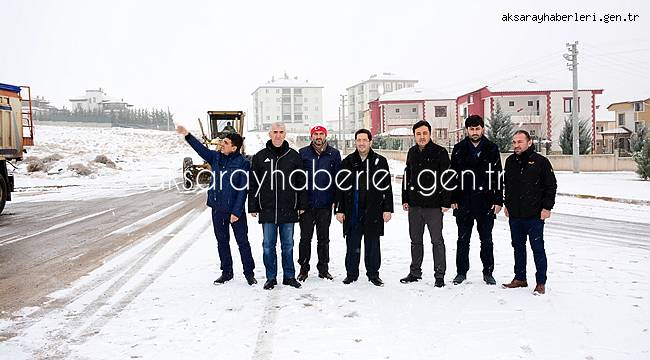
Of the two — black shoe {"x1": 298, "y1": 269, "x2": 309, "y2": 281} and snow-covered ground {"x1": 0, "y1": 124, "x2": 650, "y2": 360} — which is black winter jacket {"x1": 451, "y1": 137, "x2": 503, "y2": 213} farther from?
black shoe {"x1": 298, "y1": 269, "x2": 309, "y2": 281}

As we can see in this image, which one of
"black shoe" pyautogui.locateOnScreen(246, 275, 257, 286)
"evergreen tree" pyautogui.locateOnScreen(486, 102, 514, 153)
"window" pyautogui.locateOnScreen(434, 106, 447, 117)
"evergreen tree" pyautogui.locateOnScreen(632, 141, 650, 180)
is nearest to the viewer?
"black shoe" pyautogui.locateOnScreen(246, 275, 257, 286)

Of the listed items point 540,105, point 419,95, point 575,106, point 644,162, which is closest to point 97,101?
point 419,95

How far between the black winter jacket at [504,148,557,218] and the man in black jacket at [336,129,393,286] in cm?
143

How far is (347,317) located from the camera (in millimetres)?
5031

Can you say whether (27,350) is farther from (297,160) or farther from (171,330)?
(297,160)

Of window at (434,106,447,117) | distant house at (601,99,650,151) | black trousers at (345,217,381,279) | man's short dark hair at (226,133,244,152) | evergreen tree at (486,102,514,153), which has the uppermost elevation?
window at (434,106,447,117)

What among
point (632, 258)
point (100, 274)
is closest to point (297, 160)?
point (100, 274)

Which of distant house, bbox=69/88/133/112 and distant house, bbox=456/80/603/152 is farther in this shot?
distant house, bbox=69/88/133/112

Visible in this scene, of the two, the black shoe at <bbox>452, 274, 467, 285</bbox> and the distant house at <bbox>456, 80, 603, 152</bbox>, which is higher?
the distant house at <bbox>456, 80, 603, 152</bbox>

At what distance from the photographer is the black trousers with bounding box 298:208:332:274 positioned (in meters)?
6.46

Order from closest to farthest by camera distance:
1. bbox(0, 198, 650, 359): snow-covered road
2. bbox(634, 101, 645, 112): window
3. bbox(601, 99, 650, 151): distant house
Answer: bbox(0, 198, 650, 359): snow-covered road
bbox(601, 99, 650, 151): distant house
bbox(634, 101, 645, 112): window

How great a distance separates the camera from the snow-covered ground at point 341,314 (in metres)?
4.23

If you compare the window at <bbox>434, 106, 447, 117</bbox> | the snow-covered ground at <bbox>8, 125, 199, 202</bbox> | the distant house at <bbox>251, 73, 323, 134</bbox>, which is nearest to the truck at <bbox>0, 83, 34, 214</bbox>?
the snow-covered ground at <bbox>8, 125, 199, 202</bbox>

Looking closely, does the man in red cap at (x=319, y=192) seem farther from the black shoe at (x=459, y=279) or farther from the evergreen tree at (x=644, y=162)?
the evergreen tree at (x=644, y=162)
